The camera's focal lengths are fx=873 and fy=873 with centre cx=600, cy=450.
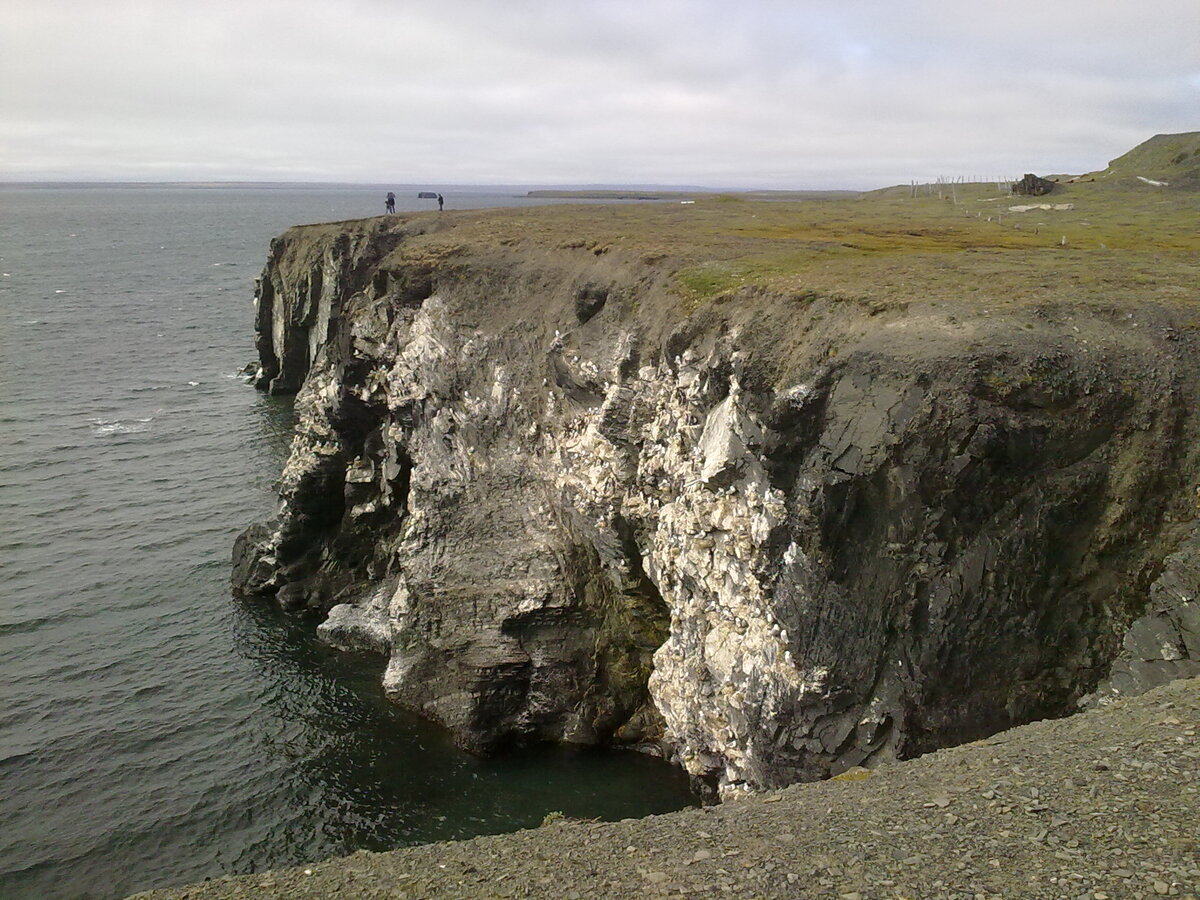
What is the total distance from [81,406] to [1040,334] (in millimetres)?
74875

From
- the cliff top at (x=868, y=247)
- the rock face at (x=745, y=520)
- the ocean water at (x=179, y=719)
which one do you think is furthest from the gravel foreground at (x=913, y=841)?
the cliff top at (x=868, y=247)

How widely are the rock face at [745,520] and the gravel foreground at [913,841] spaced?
4.22 m

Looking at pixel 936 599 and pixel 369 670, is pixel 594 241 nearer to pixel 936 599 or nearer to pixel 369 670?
pixel 369 670

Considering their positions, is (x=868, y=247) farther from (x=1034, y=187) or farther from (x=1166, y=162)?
(x=1166, y=162)

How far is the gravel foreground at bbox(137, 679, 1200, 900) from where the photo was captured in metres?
14.9

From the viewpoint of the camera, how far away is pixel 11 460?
2404 inches

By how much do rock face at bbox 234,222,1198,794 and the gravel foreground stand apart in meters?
4.22

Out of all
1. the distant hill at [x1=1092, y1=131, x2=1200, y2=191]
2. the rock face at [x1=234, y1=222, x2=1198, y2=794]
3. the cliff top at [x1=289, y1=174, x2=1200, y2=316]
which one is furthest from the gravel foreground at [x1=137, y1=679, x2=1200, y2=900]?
the distant hill at [x1=1092, y1=131, x2=1200, y2=191]

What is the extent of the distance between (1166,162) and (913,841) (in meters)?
107

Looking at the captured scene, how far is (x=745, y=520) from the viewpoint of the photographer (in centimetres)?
2855

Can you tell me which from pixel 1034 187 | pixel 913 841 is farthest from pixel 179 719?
pixel 1034 187

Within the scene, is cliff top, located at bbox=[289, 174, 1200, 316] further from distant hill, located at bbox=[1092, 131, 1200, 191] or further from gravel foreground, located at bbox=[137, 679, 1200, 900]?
gravel foreground, located at bbox=[137, 679, 1200, 900]

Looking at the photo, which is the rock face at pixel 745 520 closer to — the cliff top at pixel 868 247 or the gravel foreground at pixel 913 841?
the cliff top at pixel 868 247

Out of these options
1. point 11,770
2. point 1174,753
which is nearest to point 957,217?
point 1174,753
